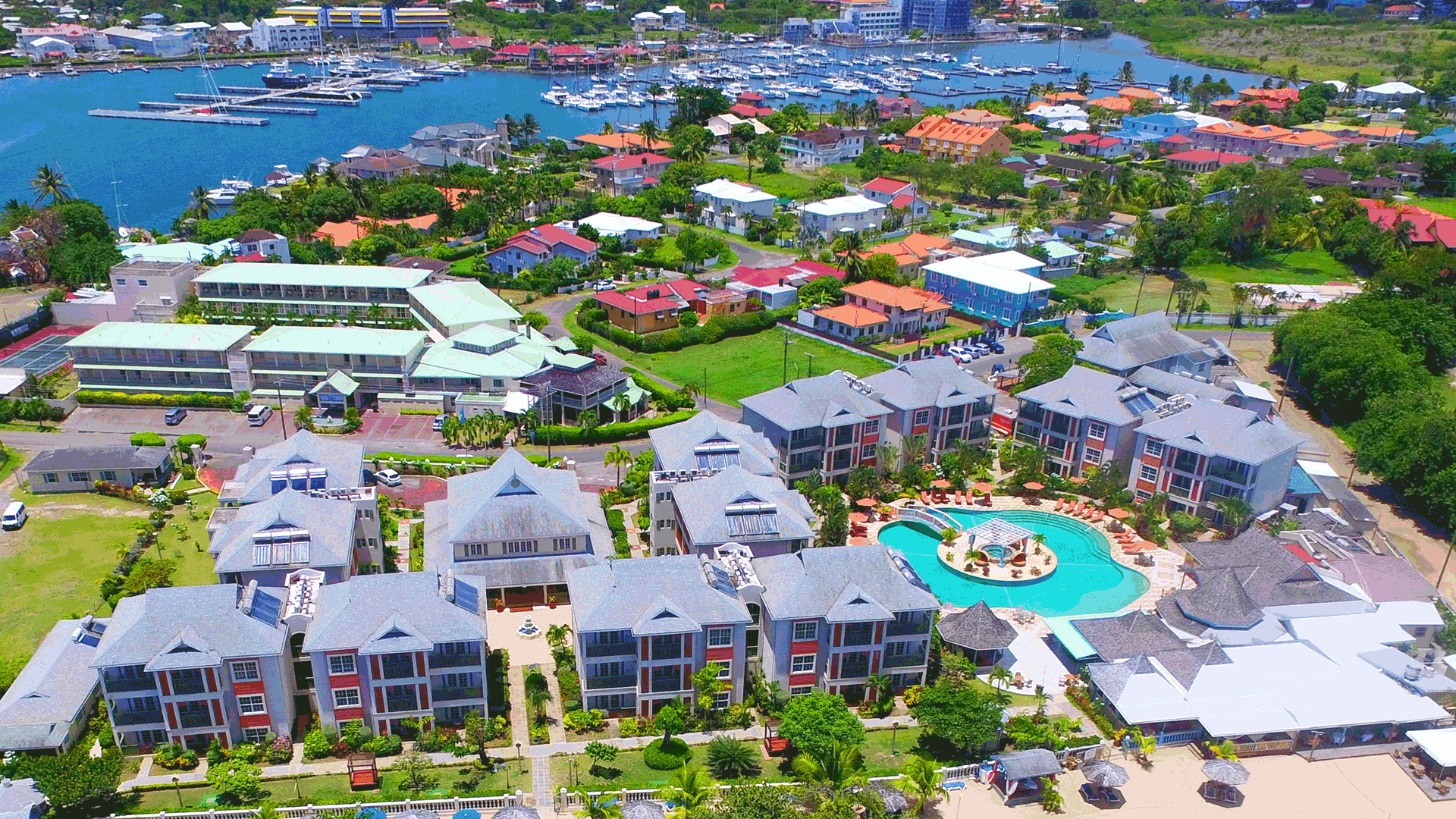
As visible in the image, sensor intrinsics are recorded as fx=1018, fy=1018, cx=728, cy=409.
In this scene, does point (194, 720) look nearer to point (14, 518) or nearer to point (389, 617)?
point (389, 617)

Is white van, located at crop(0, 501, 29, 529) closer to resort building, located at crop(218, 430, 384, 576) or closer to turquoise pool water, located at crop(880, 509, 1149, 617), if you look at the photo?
resort building, located at crop(218, 430, 384, 576)

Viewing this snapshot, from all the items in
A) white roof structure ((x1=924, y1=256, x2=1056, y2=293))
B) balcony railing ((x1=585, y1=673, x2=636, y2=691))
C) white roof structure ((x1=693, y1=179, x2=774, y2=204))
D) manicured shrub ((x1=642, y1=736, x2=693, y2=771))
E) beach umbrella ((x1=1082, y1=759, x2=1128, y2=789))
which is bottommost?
manicured shrub ((x1=642, y1=736, x2=693, y2=771))

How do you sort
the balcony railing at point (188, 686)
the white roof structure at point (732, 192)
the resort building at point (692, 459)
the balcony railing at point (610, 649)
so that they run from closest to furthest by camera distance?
the balcony railing at point (188, 686), the balcony railing at point (610, 649), the resort building at point (692, 459), the white roof structure at point (732, 192)

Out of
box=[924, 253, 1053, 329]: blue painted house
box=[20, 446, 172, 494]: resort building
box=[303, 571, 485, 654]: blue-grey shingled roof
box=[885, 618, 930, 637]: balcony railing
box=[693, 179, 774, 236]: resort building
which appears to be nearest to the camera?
box=[303, 571, 485, 654]: blue-grey shingled roof

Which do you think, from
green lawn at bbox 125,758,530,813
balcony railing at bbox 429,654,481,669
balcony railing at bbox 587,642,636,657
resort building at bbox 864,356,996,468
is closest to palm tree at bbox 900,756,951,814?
balcony railing at bbox 587,642,636,657

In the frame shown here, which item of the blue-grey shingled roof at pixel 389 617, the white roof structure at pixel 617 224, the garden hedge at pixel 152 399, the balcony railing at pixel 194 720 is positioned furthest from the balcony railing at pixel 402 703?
the white roof structure at pixel 617 224

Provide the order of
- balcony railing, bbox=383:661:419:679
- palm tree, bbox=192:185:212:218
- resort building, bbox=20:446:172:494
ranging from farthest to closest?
palm tree, bbox=192:185:212:218 → resort building, bbox=20:446:172:494 → balcony railing, bbox=383:661:419:679

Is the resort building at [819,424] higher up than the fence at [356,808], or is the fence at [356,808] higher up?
the resort building at [819,424]

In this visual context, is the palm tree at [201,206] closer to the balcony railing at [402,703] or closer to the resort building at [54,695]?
the resort building at [54,695]

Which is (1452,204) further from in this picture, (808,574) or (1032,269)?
(808,574)
